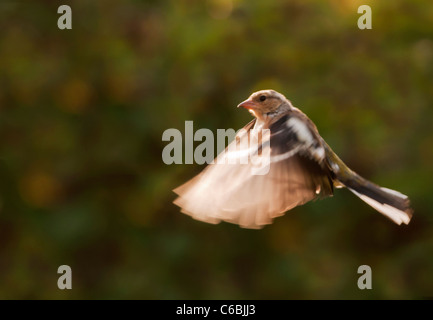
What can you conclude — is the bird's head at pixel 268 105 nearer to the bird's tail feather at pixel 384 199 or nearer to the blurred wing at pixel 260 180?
the blurred wing at pixel 260 180

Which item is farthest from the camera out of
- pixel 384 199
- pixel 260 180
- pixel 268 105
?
pixel 268 105

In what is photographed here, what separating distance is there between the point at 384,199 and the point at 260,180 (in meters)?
0.46

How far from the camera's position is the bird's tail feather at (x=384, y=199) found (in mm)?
1781

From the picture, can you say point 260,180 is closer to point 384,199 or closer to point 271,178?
point 271,178

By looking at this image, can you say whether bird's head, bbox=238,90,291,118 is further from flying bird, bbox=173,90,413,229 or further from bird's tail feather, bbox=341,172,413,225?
bird's tail feather, bbox=341,172,413,225

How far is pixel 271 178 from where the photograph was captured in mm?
1713

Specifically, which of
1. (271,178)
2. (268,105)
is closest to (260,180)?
(271,178)

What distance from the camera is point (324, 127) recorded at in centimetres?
426

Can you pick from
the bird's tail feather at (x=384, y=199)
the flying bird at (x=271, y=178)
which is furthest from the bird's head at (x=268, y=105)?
the bird's tail feather at (x=384, y=199)

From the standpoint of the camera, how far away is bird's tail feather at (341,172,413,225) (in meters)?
1.78

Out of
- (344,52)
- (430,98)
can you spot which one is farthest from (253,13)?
(430,98)

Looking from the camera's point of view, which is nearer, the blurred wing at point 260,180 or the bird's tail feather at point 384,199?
the blurred wing at point 260,180

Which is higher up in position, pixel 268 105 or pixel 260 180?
pixel 268 105

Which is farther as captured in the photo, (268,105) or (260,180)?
(268,105)
